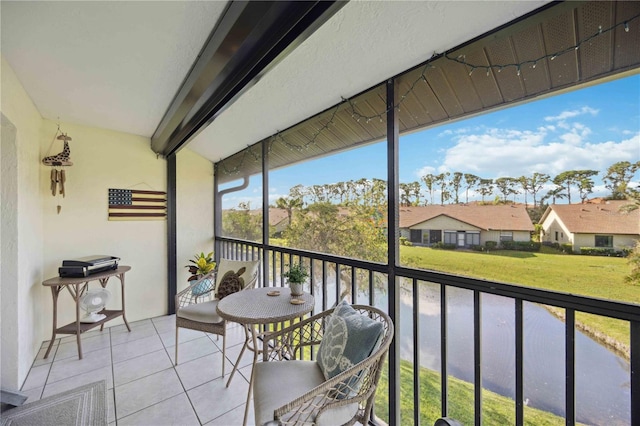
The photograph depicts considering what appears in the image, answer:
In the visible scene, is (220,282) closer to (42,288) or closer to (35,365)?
(35,365)

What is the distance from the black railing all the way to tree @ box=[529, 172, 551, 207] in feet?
1.47

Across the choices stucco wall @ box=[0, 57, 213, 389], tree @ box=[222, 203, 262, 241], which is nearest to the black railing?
tree @ box=[222, 203, 262, 241]

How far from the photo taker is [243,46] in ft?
4.37

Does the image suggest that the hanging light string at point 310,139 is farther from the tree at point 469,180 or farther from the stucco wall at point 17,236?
the stucco wall at point 17,236

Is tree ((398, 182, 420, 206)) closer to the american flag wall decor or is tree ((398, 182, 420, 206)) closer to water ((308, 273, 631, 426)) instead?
water ((308, 273, 631, 426))

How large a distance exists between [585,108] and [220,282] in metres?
2.94

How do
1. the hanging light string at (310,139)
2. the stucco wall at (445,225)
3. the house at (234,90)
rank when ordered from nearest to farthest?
1. the house at (234,90)
2. the stucco wall at (445,225)
3. the hanging light string at (310,139)

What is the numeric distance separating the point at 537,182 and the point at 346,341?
1180 mm

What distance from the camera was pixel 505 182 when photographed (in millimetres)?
1273

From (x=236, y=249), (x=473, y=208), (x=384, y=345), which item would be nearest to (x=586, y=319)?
(x=473, y=208)

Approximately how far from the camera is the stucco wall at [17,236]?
1992mm

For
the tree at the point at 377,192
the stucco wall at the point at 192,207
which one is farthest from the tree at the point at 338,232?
the stucco wall at the point at 192,207

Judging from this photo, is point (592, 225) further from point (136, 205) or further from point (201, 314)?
point (136, 205)

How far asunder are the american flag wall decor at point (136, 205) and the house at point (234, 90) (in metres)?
0.10
